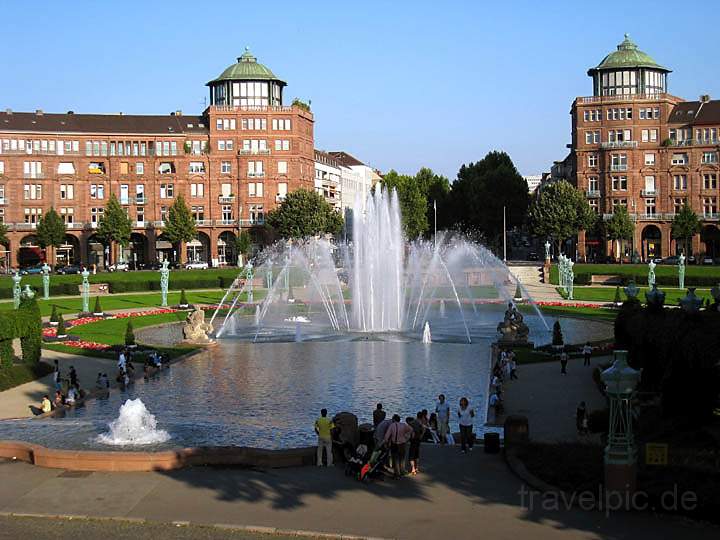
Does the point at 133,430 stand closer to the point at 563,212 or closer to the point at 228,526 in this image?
the point at 228,526

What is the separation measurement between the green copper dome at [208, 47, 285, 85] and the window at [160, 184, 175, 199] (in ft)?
45.9

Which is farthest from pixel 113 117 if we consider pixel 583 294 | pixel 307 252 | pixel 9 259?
pixel 583 294

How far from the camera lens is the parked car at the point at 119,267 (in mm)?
112062

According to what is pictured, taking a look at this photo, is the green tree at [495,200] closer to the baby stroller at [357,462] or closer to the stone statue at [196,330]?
the stone statue at [196,330]

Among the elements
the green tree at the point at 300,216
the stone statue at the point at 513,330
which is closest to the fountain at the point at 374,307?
the stone statue at the point at 513,330

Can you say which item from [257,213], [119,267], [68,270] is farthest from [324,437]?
[257,213]

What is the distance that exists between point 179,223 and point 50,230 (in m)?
14.3

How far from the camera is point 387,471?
2252cm

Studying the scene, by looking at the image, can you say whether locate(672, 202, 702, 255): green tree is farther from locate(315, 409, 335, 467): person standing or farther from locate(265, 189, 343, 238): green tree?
locate(315, 409, 335, 467): person standing

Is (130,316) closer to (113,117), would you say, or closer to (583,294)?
(583,294)

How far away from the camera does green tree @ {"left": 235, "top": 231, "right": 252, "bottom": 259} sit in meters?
112

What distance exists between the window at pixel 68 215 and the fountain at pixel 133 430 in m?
93.7

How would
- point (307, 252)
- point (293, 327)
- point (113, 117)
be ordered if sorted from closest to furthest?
point (293, 327)
point (307, 252)
point (113, 117)

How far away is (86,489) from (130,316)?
154 ft
